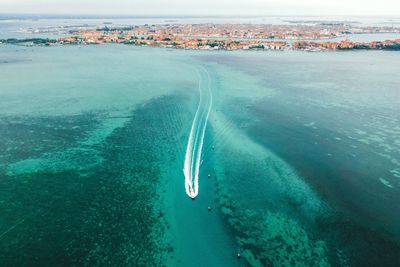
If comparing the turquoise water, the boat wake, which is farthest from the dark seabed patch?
the boat wake

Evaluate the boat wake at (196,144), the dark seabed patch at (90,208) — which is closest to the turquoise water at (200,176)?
the dark seabed patch at (90,208)

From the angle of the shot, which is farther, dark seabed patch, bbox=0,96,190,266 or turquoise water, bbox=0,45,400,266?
turquoise water, bbox=0,45,400,266

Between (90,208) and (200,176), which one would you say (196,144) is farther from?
(90,208)

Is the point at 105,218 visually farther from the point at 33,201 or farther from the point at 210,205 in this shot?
the point at 210,205

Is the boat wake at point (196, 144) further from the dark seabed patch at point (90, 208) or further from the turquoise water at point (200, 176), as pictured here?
the dark seabed patch at point (90, 208)

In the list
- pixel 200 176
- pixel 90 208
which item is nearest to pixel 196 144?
pixel 200 176

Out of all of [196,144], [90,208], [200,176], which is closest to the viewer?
[90,208]

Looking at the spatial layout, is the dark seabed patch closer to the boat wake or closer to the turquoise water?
the turquoise water

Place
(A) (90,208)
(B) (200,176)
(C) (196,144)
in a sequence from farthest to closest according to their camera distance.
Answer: (C) (196,144) → (B) (200,176) → (A) (90,208)
